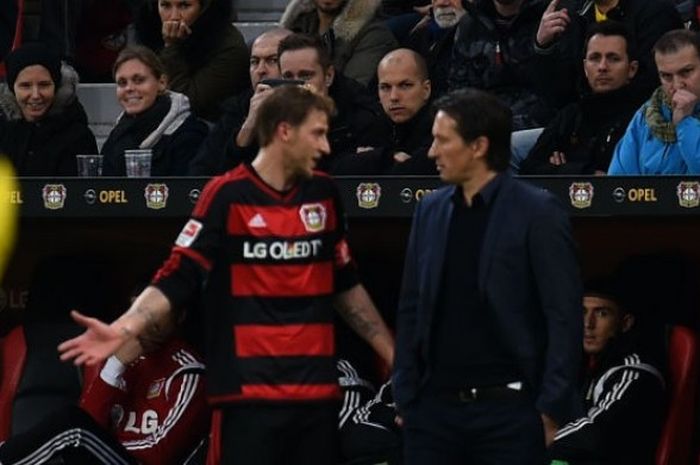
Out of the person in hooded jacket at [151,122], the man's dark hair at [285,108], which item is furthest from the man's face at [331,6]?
the man's dark hair at [285,108]

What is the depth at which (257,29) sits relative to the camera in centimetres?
1219

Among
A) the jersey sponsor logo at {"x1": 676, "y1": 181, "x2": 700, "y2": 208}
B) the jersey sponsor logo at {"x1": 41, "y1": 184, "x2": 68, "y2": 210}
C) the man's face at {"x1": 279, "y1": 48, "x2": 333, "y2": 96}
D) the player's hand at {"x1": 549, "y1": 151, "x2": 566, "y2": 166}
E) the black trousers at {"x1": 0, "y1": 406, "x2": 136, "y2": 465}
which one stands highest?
the man's face at {"x1": 279, "y1": 48, "x2": 333, "y2": 96}

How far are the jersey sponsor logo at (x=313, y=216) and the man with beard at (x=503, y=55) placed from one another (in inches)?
91.3

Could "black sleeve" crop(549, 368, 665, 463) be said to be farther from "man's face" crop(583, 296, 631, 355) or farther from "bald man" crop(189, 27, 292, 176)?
"bald man" crop(189, 27, 292, 176)

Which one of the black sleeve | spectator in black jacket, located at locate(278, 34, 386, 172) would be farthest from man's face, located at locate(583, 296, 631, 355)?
spectator in black jacket, located at locate(278, 34, 386, 172)

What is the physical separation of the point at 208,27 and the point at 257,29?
1.51 meters

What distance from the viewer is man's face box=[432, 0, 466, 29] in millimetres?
10750

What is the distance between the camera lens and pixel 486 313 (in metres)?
7.11

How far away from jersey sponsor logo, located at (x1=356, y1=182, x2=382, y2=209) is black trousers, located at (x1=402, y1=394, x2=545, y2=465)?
1651 mm

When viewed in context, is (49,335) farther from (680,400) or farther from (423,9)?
(423,9)

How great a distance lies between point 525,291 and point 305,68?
8.50ft

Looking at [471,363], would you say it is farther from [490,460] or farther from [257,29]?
[257,29]

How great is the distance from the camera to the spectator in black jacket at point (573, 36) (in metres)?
9.66

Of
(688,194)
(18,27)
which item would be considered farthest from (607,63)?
(18,27)
